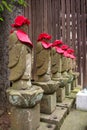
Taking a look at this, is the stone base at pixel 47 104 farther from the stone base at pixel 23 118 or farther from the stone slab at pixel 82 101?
the stone slab at pixel 82 101

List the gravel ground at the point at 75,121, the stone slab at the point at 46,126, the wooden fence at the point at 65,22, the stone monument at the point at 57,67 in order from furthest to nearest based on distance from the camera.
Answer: the wooden fence at the point at 65,22
the stone monument at the point at 57,67
the gravel ground at the point at 75,121
the stone slab at the point at 46,126

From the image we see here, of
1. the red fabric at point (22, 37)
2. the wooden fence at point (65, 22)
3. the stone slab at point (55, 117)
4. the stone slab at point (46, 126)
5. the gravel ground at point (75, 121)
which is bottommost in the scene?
the gravel ground at point (75, 121)

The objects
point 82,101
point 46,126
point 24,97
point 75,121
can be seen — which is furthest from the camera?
point 82,101

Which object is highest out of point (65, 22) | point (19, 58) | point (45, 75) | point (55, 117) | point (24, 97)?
point (65, 22)

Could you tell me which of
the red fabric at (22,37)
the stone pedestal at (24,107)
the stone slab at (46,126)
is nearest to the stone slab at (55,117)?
the stone slab at (46,126)

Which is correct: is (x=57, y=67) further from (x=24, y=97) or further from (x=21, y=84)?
(x=24, y=97)

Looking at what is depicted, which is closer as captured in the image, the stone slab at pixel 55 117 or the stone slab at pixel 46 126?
the stone slab at pixel 46 126

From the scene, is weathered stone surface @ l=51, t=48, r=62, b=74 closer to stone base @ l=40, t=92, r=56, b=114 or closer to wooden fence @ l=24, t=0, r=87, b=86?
stone base @ l=40, t=92, r=56, b=114

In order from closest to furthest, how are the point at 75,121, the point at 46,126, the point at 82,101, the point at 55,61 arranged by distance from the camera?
the point at 46,126 → the point at 75,121 → the point at 55,61 → the point at 82,101

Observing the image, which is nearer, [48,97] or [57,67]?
[48,97]

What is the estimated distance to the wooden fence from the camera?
15.7ft

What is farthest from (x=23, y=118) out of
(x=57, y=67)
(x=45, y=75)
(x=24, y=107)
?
(x=57, y=67)

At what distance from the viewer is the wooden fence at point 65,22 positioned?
4.78 metres

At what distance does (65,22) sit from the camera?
486 centimetres
